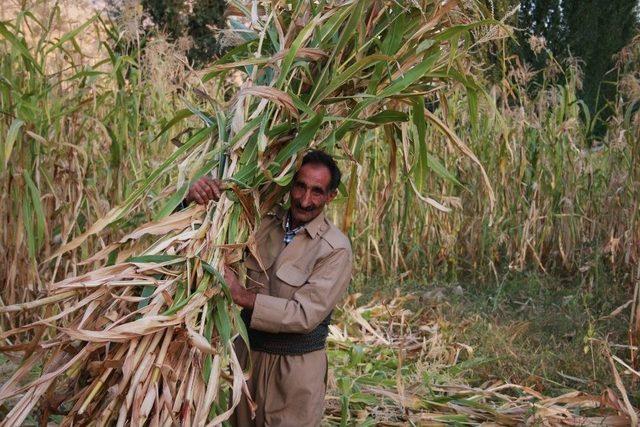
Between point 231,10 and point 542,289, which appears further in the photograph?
point 542,289

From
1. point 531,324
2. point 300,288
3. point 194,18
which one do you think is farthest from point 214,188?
point 194,18

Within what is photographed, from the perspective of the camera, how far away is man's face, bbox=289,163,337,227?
251cm

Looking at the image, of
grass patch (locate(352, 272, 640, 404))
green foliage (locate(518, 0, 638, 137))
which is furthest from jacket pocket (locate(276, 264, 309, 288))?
green foliage (locate(518, 0, 638, 137))

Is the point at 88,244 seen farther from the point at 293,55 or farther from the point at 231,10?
the point at 293,55

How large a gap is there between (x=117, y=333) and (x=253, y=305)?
0.45m

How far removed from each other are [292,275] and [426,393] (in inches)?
56.7

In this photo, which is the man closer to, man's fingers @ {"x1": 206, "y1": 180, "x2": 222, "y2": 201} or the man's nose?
the man's nose

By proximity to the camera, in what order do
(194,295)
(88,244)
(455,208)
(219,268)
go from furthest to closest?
(455,208) < (88,244) < (219,268) < (194,295)

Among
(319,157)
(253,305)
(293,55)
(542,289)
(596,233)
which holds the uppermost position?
(293,55)

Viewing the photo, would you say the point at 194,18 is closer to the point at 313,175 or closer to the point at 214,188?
the point at 313,175

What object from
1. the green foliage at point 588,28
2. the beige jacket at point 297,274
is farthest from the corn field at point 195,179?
the green foliage at point 588,28

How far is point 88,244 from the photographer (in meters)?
3.97

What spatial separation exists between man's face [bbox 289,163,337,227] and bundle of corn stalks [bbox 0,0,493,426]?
6 cm

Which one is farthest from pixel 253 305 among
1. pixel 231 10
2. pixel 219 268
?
pixel 231 10
